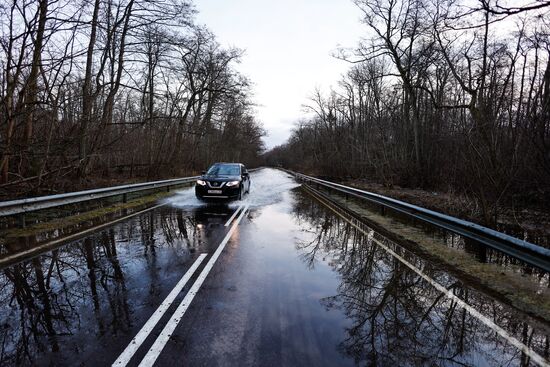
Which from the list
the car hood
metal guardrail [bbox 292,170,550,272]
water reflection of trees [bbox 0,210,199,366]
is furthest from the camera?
the car hood

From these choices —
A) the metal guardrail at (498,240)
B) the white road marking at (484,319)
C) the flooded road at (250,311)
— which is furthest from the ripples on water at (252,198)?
the white road marking at (484,319)

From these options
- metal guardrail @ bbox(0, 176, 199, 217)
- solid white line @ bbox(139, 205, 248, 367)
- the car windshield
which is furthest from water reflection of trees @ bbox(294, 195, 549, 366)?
the car windshield

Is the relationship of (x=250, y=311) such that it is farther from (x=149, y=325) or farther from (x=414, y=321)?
(x=414, y=321)

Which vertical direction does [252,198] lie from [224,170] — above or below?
below

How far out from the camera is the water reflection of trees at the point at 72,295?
335 cm

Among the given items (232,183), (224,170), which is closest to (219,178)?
(232,183)

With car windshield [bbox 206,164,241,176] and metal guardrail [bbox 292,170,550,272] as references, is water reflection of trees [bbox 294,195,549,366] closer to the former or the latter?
metal guardrail [bbox 292,170,550,272]

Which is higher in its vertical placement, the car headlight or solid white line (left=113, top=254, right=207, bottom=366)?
the car headlight

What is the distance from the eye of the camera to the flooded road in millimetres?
3217

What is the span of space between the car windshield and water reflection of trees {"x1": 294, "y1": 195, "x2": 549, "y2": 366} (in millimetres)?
10734

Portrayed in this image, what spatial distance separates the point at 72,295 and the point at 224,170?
12.9 m

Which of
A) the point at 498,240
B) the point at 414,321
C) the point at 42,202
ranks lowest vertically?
the point at 414,321

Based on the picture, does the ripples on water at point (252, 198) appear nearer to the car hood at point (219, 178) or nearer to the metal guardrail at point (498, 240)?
the car hood at point (219, 178)

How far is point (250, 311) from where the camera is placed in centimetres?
416
